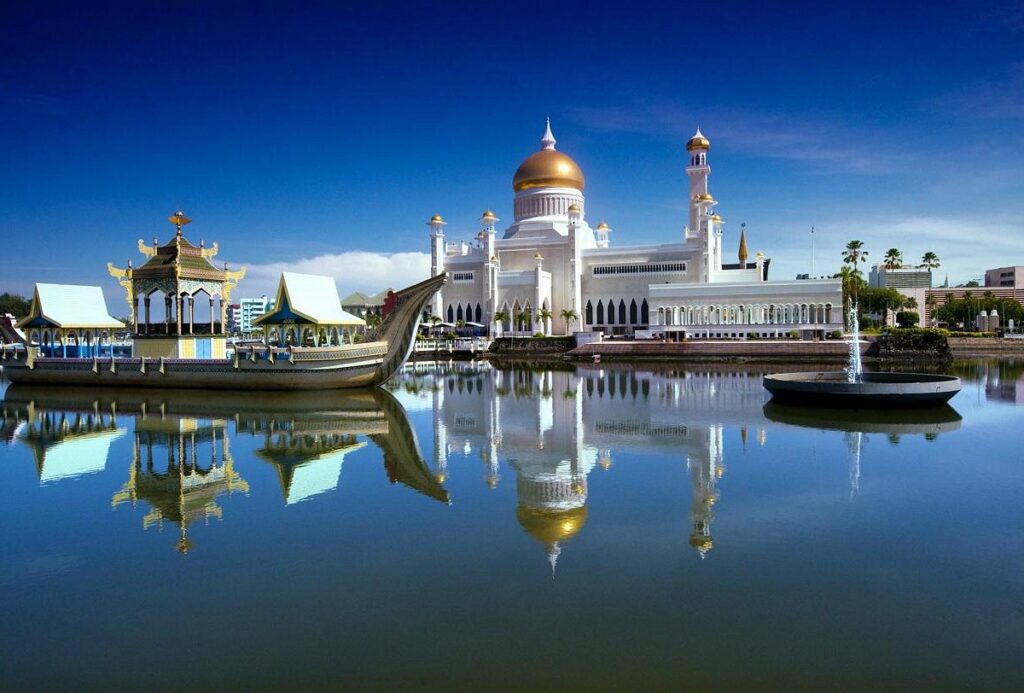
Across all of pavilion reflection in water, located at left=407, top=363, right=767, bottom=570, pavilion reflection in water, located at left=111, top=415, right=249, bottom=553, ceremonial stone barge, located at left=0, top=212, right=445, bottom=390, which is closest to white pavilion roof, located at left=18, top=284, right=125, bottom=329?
ceremonial stone barge, located at left=0, top=212, right=445, bottom=390

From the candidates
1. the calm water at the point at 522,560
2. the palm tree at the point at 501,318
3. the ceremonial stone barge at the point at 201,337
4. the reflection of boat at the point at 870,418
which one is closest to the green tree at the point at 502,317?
the palm tree at the point at 501,318

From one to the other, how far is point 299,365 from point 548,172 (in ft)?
128

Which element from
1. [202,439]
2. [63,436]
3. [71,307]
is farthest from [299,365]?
[71,307]

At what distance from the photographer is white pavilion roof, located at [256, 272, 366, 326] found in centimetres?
2552

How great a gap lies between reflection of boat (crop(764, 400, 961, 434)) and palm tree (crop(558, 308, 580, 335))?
110ft

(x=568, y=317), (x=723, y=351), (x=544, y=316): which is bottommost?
(x=723, y=351)

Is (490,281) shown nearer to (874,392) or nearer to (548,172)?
(548,172)

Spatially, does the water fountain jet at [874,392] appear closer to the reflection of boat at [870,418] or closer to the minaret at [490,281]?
the reflection of boat at [870,418]

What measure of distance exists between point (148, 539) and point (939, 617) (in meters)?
8.32

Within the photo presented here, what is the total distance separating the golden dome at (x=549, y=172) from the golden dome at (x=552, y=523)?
174 feet

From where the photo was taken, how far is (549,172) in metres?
59.8

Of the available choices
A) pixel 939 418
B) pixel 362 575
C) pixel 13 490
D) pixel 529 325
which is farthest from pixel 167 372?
pixel 529 325

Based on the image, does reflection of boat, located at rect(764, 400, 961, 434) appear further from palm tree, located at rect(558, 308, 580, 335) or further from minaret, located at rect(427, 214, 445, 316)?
minaret, located at rect(427, 214, 445, 316)

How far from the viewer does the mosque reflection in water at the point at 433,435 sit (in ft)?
34.1
